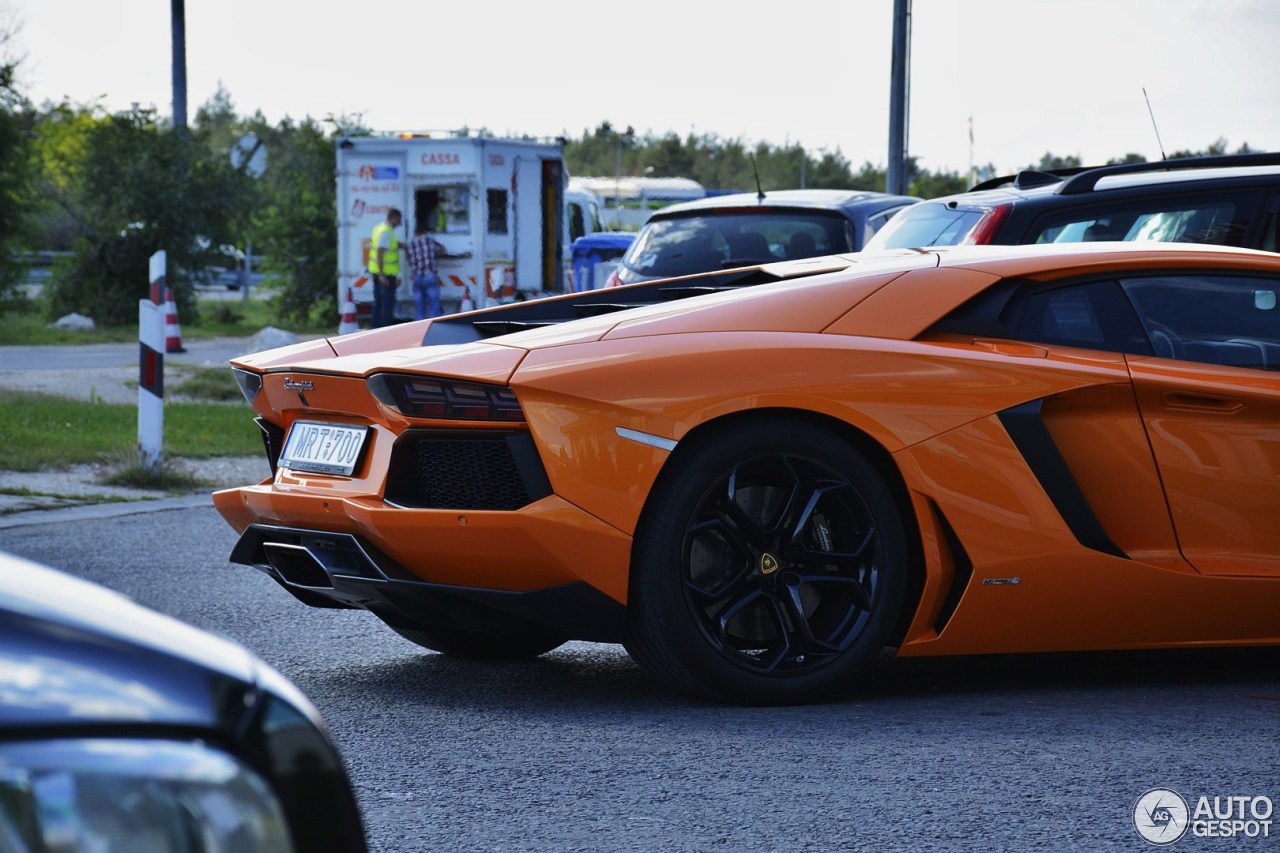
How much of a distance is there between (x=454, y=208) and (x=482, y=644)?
20.1 metres

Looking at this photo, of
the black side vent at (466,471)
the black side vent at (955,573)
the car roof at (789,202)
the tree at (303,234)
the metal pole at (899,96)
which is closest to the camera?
the black side vent at (466,471)

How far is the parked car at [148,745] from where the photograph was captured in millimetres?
1214

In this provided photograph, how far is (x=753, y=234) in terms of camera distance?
10.5 meters

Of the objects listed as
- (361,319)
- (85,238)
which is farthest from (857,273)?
(85,238)

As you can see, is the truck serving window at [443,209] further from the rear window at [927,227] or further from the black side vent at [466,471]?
the black side vent at [466,471]

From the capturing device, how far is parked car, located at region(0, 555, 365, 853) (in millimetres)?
1214

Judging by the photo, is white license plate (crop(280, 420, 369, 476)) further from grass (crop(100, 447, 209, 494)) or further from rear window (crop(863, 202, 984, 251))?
grass (crop(100, 447, 209, 494))

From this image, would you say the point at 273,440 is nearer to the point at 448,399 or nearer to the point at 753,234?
the point at 448,399

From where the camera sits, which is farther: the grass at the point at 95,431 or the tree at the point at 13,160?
the tree at the point at 13,160

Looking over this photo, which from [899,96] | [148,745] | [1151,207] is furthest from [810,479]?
[899,96]

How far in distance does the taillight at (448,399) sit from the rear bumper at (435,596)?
372mm

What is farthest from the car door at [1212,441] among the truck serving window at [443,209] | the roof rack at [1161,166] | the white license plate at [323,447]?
the truck serving window at [443,209]

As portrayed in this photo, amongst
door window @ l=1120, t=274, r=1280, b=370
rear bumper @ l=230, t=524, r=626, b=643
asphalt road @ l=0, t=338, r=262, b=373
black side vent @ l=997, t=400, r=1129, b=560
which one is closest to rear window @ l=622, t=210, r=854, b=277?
door window @ l=1120, t=274, r=1280, b=370

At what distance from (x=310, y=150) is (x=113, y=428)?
800 inches
